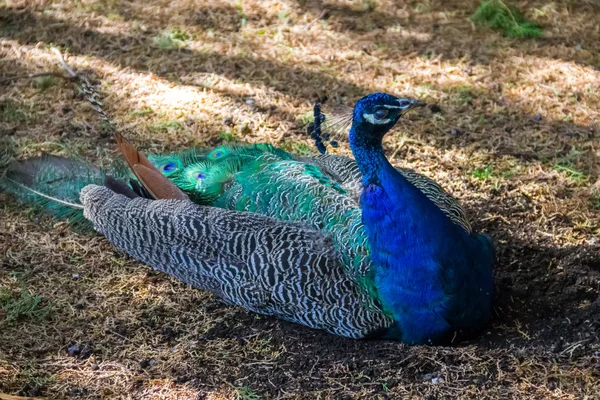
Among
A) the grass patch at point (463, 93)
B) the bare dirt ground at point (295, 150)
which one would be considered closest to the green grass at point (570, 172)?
the bare dirt ground at point (295, 150)

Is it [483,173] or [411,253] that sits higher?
[411,253]

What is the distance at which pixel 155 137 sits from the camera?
18.8 feet

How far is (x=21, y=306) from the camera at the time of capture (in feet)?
13.9

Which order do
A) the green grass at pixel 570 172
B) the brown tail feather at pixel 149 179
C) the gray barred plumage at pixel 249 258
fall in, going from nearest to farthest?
the gray barred plumage at pixel 249 258
the brown tail feather at pixel 149 179
the green grass at pixel 570 172

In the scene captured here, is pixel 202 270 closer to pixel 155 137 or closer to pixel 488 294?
pixel 488 294

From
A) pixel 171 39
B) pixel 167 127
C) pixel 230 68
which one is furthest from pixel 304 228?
pixel 171 39

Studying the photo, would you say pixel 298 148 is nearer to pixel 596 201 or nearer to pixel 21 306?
pixel 596 201

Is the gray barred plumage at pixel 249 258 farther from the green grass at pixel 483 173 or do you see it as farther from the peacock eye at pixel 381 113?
the green grass at pixel 483 173

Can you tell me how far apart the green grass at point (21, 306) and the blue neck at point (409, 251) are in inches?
73.1

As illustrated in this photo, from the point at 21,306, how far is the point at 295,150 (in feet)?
7.11

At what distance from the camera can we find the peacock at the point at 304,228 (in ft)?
11.7

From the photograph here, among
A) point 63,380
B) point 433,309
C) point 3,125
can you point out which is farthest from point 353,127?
point 3,125

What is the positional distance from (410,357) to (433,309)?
0.24m

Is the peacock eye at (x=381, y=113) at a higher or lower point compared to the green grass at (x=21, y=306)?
higher
